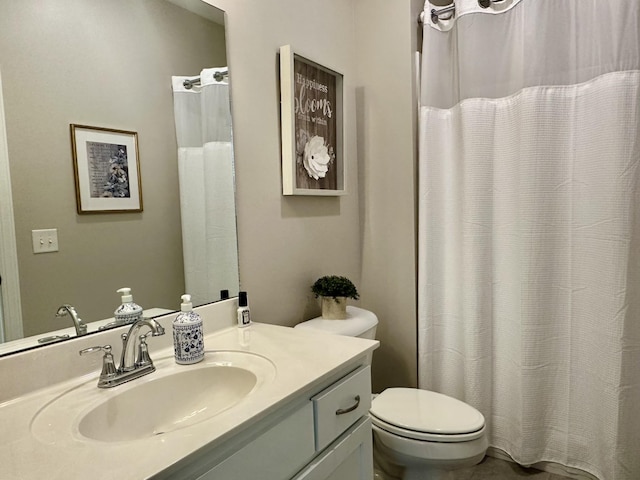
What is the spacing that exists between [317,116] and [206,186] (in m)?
0.66

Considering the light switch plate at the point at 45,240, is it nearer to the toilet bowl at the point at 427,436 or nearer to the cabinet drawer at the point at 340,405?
the cabinet drawer at the point at 340,405

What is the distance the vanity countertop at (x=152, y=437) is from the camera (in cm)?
67

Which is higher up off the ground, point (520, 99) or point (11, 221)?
point (520, 99)

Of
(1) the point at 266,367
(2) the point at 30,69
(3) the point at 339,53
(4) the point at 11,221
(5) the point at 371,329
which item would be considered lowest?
(5) the point at 371,329

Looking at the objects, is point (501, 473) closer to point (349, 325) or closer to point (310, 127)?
point (349, 325)

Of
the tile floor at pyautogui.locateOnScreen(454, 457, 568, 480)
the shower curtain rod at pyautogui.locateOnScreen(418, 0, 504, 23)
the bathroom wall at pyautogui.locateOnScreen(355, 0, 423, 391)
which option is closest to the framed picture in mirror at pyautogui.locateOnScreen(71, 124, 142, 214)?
the bathroom wall at pyautogui.locateOnScreen(355, 0, 423, 391)

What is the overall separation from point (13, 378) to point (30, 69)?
2.28 ft

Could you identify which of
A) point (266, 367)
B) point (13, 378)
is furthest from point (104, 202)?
point (266, 367)

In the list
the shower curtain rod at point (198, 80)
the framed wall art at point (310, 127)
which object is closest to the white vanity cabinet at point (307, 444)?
the framed wall art at point (310, 127)

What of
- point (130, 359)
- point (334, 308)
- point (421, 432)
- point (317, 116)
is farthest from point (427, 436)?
point (317, 116)

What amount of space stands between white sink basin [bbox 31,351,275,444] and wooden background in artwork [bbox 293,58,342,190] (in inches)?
32.3

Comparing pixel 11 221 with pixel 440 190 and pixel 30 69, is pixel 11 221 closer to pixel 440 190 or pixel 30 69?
pixel 30 69

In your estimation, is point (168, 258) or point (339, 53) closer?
point (168, 258)

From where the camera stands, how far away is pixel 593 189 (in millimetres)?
1605
